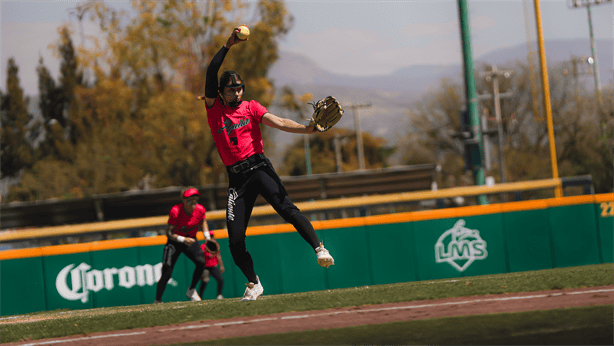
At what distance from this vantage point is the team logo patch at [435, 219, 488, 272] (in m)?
11.1

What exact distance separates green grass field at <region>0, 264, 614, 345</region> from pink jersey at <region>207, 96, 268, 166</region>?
1.48m

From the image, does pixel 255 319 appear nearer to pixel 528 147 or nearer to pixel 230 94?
pixel 230 94

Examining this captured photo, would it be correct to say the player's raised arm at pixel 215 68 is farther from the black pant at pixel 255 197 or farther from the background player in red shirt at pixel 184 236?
the background player in red shirt at pixel 184 236

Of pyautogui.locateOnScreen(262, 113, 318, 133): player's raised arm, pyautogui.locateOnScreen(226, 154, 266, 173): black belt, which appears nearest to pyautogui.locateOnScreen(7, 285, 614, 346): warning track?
pyautogui.locateOnScreen(226, 154, 266, 173): black belt

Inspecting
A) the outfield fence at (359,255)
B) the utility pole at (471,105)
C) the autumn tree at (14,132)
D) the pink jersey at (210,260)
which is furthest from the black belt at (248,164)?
the autumn tree at (14,132)

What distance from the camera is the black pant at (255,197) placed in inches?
242

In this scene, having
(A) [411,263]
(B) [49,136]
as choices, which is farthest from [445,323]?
(B) [49,136]

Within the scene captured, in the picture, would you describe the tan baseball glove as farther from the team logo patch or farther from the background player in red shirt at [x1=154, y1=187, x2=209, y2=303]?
the team logo patch

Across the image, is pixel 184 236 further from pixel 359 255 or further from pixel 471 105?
pixel 471 105

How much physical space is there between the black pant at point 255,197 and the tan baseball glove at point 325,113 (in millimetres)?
697

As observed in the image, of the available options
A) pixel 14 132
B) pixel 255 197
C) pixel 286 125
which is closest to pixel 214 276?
pixel 255 197

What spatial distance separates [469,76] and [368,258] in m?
6.01

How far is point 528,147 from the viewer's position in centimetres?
6119

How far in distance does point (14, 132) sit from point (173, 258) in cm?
3945
